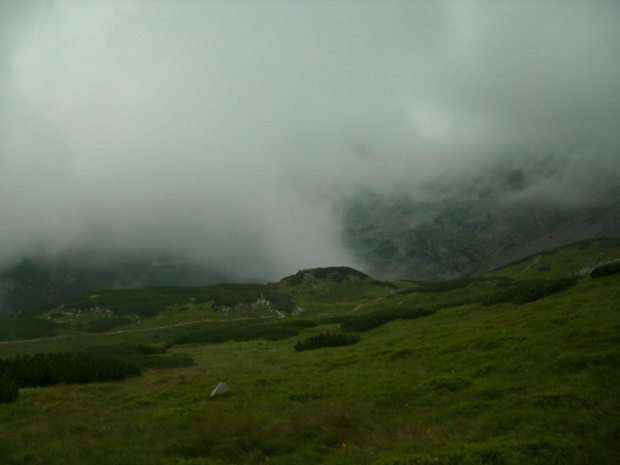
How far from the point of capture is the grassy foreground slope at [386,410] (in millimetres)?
9180

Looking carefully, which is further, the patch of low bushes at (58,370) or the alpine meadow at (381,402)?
the patch of low bushes at (58,370)

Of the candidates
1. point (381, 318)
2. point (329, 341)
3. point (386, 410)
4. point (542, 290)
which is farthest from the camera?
point (381, 318)

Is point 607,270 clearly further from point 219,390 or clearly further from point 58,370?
point 58,370

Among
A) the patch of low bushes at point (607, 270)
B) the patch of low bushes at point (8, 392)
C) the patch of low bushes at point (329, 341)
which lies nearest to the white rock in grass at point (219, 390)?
the patch of low bushes at point (8, 392)

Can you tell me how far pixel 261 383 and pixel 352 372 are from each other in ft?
16.5

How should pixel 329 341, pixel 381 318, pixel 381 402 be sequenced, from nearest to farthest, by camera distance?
pixel 381 402
pixel 329 341
pixel 381 318

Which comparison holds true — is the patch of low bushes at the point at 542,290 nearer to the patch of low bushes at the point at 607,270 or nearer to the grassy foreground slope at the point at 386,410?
the patch of low bushes at the point at 607,270

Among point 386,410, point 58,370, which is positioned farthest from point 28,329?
point 386,410

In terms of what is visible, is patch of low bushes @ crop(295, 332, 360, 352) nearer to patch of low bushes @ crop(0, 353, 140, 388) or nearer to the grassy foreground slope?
the grassy foreground slope

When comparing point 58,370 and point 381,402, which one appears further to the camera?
point 58,370

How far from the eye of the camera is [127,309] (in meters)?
101

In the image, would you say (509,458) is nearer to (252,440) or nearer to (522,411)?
(522,411)

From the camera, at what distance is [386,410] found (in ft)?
43.2

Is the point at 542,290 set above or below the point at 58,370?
above
